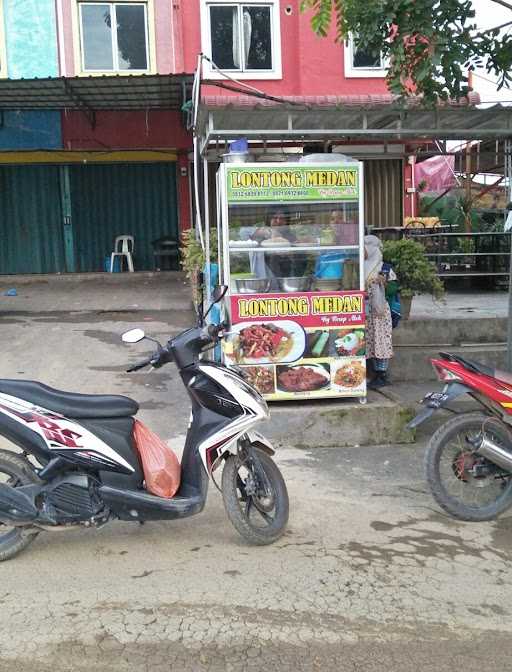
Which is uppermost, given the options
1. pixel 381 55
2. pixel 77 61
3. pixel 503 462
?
pixel 77 61

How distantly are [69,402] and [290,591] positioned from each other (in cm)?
151

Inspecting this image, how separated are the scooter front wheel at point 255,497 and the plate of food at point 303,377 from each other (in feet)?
6.14

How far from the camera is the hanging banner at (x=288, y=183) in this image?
5707mm

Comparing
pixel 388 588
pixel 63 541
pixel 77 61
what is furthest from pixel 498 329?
pixel 77 61

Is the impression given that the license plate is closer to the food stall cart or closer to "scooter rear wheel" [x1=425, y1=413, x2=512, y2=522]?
"scooter rear wheel" [x1=425, y1=413, x2=512, y2=522]

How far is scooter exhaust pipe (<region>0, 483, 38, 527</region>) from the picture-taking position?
141 inches

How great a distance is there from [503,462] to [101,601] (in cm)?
246

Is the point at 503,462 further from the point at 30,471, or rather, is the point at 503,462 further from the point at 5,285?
the point at 5,285

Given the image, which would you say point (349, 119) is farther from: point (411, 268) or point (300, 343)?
point (300, 343)

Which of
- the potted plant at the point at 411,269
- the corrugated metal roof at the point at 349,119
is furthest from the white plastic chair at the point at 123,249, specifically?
the corrugated metal roof at the point at 349,119

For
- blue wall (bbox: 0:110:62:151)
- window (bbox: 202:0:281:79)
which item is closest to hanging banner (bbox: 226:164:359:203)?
window (bbox: 202:0:281:79)

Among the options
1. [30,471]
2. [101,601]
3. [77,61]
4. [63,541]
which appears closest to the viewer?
[101,601]

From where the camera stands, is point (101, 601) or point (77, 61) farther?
point (77, 61)

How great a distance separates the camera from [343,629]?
3.12 meters
